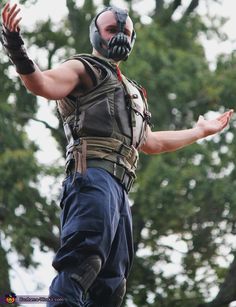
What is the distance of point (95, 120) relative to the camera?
5496 millimetres

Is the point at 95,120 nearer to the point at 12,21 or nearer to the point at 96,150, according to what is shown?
the point at 96,150

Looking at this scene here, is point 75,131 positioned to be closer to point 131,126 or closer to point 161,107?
point 131,126

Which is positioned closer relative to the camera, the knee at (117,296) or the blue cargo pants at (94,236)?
the blue cargo pants at (94,236)

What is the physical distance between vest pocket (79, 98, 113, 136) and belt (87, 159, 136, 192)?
0.15m

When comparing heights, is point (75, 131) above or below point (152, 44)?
below

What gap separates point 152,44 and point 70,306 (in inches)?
583

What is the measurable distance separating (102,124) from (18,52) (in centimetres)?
66

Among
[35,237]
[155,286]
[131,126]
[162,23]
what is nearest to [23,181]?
[35,237]

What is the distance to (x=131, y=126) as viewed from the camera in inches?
223

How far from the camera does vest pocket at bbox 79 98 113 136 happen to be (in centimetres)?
549

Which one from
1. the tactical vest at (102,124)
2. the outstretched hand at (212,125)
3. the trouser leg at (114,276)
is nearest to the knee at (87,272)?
the trouser leg at (114,276)

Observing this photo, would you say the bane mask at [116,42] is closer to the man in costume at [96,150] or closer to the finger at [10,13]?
the man in costume at [96,150]

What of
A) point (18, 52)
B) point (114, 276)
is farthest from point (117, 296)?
point (18, 52)

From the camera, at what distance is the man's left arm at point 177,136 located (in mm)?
6207
